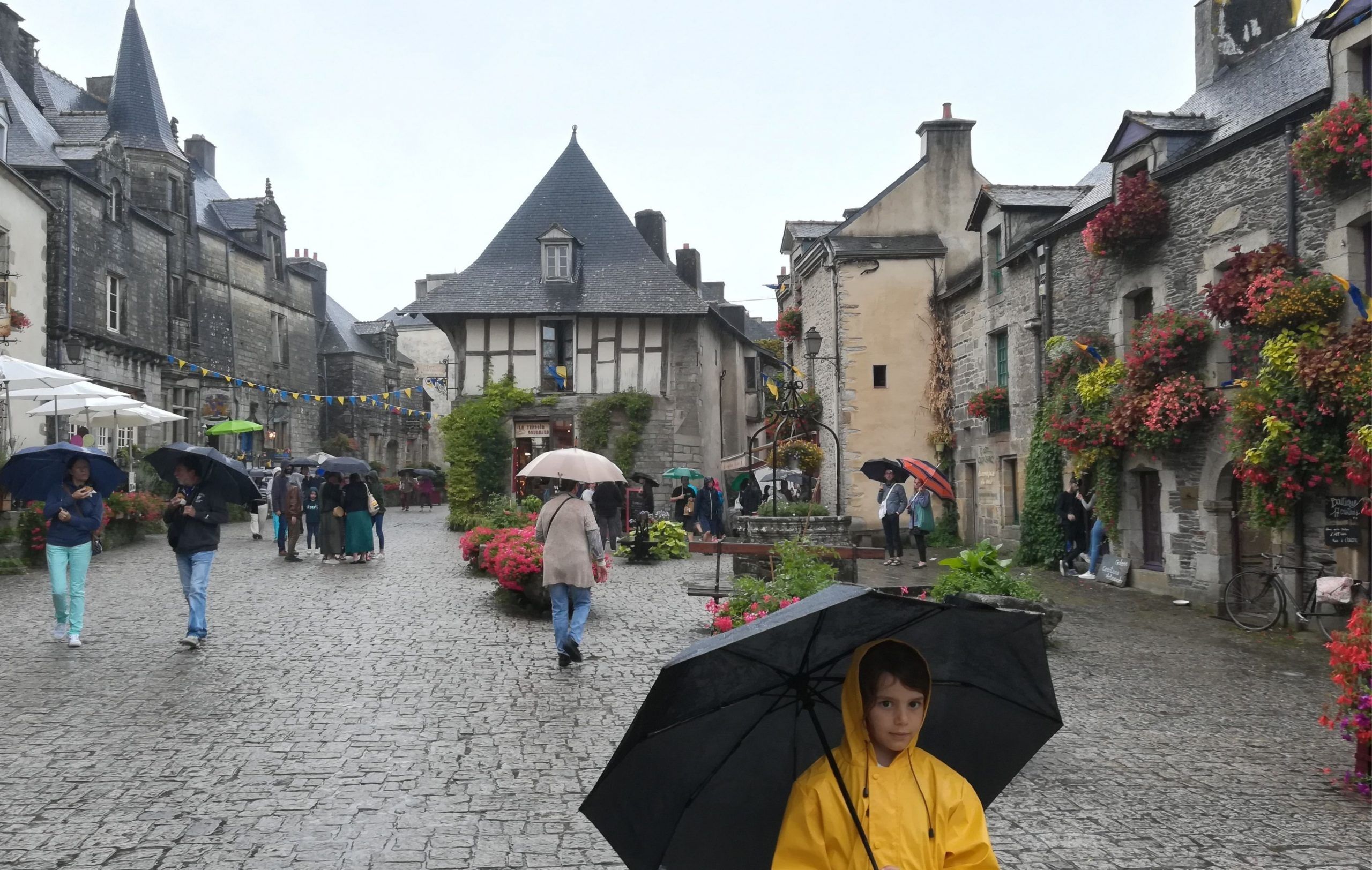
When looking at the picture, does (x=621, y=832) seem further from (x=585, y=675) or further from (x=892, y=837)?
(x=585, y=675)

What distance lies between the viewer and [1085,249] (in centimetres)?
1577

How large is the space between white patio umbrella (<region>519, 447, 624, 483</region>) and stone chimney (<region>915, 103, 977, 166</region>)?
18027 millimetres

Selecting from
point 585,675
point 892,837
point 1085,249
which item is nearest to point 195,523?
point 585,675

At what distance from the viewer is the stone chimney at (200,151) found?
36844mm

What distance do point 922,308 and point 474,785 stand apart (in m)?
20.4

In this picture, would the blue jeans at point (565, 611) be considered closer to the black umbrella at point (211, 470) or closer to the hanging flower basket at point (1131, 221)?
the black umbrella at point (211, 470)

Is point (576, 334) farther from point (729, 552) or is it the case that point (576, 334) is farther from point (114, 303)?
point (729, 552)

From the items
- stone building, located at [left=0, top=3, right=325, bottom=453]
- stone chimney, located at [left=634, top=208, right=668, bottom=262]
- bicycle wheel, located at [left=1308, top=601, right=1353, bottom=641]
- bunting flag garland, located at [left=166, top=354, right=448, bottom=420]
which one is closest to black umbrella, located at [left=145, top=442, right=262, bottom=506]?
bicycle wheel, located at [left=1308, top=601, right=1353, bottom=641]

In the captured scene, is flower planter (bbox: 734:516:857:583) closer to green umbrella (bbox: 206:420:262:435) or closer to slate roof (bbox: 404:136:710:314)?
slate roof (bbox: 404:136:710:314)

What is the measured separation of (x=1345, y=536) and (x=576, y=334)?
1930 cm

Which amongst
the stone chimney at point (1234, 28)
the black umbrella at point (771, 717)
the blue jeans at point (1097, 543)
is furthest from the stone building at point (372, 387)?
the black umbrella at point (771, 717)

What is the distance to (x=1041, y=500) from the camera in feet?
56.7

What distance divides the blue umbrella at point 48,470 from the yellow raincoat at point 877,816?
26.6 feet

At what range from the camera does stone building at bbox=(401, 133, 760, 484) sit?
2678 cm
